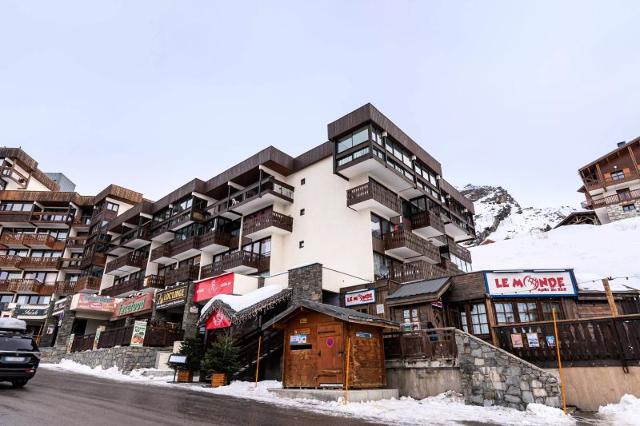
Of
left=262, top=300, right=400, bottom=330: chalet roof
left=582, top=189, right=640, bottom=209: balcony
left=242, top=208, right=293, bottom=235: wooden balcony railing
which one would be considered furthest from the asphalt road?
left=582, top=189, right=640, bottom=209: balcony

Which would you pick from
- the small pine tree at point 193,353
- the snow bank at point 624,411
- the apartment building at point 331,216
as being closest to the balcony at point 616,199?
the apartment building at point 331,216

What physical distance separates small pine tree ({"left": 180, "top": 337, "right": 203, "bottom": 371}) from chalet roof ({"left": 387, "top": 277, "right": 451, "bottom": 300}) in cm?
1008

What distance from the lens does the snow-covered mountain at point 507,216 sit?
4235 inches

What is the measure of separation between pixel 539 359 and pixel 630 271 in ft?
97.8

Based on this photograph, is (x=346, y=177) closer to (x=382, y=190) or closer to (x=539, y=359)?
(x=382, y=190)

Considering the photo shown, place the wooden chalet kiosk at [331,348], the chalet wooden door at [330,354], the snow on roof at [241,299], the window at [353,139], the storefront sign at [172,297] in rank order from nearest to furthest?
the chalet wooden door at [330,354], the wooden chalet kiosk at [331,348], the snow on roof at [241,299], the window at [353,139], the storefront sign at [172,297]

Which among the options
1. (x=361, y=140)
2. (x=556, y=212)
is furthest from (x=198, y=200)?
(x=556, y=212)

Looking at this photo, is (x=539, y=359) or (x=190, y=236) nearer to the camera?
(x=539, y=359)

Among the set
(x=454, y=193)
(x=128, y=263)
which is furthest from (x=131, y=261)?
(x=454, y=193)

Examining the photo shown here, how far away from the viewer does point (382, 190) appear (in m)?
26.1

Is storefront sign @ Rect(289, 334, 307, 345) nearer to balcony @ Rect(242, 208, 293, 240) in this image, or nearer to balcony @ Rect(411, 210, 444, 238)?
balcony @ Rect(242, 208, 293, 240)

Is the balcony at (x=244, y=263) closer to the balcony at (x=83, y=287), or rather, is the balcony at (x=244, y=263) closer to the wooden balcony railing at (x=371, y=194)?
the wooden balcony railing at (x=371, y=194)

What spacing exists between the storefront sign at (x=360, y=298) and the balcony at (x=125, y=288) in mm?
25792

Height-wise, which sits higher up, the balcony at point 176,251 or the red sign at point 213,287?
the balcony at point 176,251
